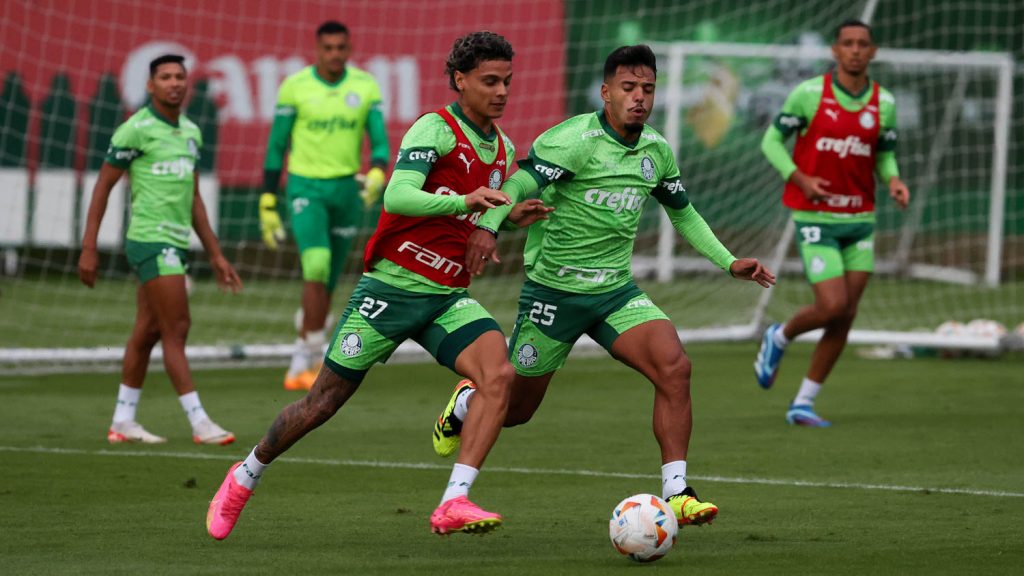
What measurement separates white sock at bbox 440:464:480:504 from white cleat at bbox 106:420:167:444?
4.20 metres

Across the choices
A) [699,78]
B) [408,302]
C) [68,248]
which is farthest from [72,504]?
[699,78]

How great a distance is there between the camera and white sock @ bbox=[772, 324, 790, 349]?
11.8 meters

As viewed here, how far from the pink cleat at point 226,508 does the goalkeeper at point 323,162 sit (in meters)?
5.85

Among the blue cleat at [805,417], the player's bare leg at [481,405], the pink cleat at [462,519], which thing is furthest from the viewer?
the blue cleat at [805,417]

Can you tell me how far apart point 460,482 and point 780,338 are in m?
5.63

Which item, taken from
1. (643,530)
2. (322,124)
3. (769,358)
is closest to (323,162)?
(322,124)

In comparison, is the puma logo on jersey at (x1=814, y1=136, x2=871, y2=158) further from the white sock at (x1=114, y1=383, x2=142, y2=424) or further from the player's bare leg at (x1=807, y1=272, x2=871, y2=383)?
the white sock at (x1=114, y1=383, x2=142, y2=424)

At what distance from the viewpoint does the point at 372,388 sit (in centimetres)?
1366

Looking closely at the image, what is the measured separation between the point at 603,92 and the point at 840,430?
4.17 metres

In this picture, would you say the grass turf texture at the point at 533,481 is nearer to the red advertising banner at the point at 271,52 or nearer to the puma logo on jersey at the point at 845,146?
the puma logo on jersey at the point at 845,146

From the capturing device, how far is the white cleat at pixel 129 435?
10.5 m

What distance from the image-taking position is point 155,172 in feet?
34.3

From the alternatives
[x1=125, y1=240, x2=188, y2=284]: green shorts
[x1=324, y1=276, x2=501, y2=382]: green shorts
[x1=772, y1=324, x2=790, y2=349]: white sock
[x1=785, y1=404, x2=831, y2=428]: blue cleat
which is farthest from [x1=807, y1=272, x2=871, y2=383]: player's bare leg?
[x1=324, y1=276, x2=501, y2=382]: green shorts

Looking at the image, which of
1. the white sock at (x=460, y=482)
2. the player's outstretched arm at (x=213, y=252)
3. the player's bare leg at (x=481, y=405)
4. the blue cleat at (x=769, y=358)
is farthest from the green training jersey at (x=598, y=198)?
the blue cleat at (x=769, y=358)
